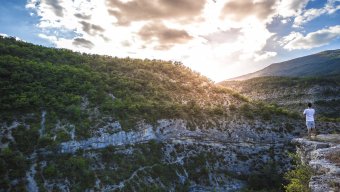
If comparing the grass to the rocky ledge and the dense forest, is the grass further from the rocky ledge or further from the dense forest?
the dense forest

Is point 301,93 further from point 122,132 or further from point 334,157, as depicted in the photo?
point 334,157

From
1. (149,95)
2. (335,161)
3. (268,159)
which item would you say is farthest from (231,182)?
(335,161)

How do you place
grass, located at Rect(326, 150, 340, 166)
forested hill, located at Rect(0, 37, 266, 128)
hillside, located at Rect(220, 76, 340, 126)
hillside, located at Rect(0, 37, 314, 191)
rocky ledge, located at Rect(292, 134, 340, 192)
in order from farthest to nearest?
hillside, located at Rect(220, 76, 340, 126), forested hill, located at Rect(0, 37, 266, 128), hillside, located at Rect(0, 37, 314, 191), grass, located at Rect(326, 150, 340, 166), rocky ledge, located at Rect(292, 134, 340, 192)

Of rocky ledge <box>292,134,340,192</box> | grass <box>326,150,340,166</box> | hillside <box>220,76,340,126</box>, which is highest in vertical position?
hillside <box>220,76,340,126</box>

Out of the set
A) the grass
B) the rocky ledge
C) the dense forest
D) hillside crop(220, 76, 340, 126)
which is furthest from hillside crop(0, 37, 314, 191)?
hillside crop(220, 76, 340, 126)

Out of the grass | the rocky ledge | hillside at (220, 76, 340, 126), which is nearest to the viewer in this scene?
the rocky ledge

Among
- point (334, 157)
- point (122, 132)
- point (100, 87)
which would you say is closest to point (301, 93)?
point (100, 87)

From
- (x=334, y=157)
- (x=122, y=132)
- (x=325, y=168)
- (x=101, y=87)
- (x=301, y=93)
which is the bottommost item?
(x=325, y=168)

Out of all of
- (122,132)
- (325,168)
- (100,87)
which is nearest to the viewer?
(325,168)
